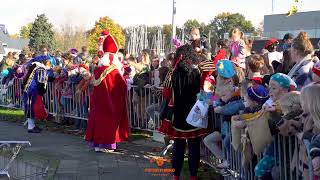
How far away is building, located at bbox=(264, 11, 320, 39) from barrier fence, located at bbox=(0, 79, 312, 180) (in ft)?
134

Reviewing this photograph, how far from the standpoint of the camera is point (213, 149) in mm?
6422

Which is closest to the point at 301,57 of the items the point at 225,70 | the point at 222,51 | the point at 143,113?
the point at 225,70

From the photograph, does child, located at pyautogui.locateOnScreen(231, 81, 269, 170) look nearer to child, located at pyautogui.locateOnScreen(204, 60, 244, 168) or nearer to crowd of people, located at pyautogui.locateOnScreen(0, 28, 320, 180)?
crowd of people, located at pyautogui.locateOnScreen(0, 28, 320, 180)

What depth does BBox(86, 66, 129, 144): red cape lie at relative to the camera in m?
8.66

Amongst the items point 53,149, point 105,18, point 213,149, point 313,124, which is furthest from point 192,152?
point 105,18

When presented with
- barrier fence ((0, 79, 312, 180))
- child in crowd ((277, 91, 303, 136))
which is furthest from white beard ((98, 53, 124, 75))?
child in crowd ((277, 91, 303, 136))

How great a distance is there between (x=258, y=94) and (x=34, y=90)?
693 centimetres

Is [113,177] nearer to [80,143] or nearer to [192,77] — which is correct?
[192,77]

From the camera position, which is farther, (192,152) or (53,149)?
(53,149)

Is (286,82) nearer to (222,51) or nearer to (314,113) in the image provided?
(314,113)

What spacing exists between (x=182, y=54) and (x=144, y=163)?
2205 millimetres

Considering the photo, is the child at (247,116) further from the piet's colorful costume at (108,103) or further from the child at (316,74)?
the piet's colorful costume at (108,103)

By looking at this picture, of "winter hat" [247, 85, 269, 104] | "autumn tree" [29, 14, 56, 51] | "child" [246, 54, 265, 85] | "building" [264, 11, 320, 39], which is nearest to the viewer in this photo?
"winter hat" [247, 85, 269, 104]

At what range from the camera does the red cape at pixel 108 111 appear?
8.66 m
